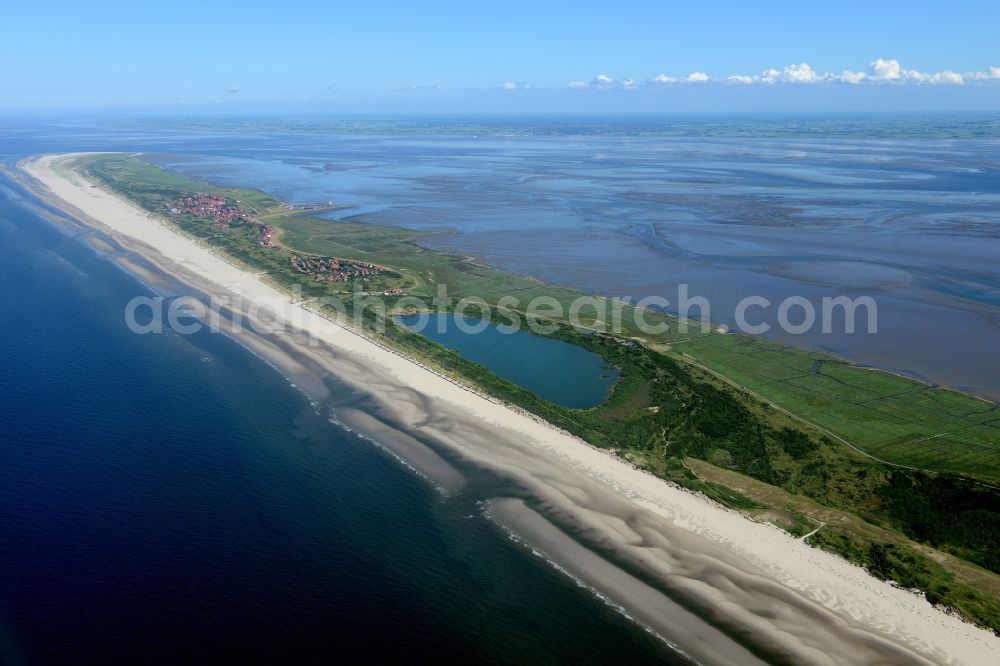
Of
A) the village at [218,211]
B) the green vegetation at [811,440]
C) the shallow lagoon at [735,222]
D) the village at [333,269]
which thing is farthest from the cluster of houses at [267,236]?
A: the green vegetation at [811,440]

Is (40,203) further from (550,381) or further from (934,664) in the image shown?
Answer: (934,664)

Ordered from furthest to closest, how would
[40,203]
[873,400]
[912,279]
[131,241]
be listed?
[40,203] < [131,241] < [912,279] < [873,400]

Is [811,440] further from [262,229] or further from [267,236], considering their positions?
[262,229]

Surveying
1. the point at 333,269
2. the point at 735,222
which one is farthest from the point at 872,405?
the point at 735,222

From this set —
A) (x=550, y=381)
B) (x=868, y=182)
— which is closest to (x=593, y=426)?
(x=550, y=381)

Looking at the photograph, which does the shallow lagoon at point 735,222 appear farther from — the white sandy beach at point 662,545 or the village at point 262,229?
the white sandy beach at point 662,545

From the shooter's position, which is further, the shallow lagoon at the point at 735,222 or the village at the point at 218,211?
the village at the point at 218,211
